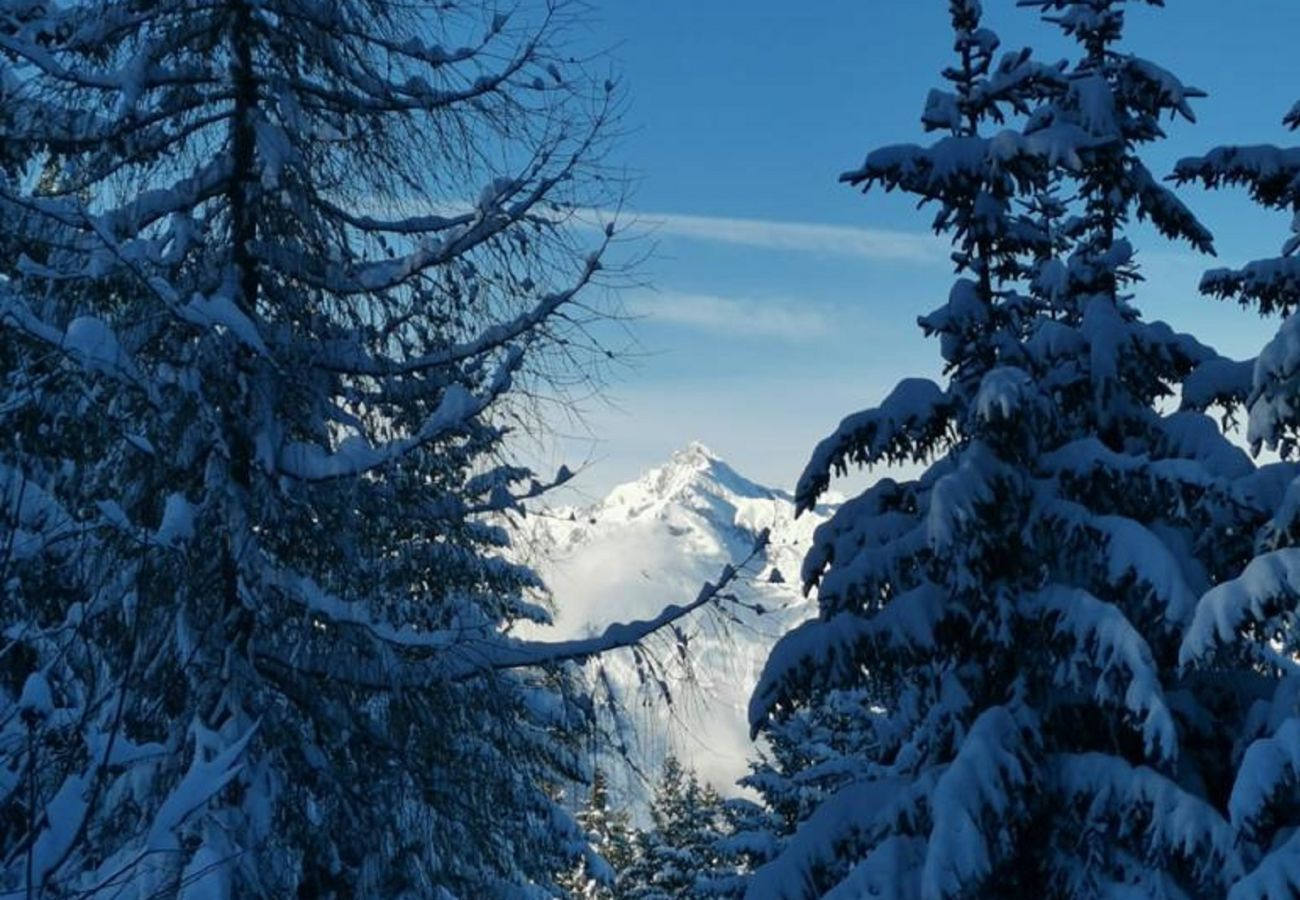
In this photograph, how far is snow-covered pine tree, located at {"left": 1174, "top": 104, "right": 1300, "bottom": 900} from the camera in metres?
6.43

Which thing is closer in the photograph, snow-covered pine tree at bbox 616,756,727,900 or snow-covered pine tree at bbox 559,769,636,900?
snow-covered pine tree at bbox 616,756,727,900

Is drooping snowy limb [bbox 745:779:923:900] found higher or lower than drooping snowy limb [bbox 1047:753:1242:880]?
higher

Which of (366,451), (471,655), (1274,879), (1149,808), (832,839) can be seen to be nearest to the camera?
(366,451)

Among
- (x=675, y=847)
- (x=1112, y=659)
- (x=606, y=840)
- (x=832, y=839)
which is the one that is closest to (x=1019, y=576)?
(x=1112, y=659)

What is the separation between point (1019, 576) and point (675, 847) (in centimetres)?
2418

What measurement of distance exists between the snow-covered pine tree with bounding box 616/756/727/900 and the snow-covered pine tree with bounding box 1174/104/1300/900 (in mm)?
21300

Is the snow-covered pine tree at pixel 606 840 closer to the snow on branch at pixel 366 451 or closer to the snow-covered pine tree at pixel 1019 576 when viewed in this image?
the snow-covered pine tree at pixel 1019 576

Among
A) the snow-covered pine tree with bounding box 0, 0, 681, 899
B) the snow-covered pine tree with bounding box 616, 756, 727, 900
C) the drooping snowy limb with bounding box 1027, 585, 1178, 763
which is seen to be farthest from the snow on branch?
the snow-covered pine tree with bounding box 616, 756, 727, 900

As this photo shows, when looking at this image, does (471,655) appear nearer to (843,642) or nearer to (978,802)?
(843,642)

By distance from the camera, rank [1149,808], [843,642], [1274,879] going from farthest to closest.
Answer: [843,642]
[1149,808]
[1274,879]

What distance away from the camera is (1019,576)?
8.01m

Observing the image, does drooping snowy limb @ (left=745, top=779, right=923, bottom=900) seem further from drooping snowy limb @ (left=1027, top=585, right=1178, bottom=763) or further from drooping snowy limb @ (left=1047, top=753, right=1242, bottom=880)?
drooping snowy limb @ (left=1027, top=585, right=1178, bottom=763)

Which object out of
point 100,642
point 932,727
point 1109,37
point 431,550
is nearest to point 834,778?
point 932,727

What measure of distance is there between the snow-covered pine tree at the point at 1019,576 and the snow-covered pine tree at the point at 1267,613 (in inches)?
11.8
